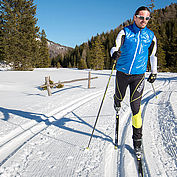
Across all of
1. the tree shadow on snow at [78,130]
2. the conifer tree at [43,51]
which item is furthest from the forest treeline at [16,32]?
the tree shadow on snow at [78,130]

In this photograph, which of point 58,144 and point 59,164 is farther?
point 58,144

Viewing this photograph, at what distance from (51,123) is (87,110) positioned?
153 centimetres

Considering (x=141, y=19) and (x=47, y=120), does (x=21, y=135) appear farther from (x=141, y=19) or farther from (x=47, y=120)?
(x=141, y=19)

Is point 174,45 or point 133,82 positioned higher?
point 174,45

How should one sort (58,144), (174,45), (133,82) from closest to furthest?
1. (133,82)
2. (58,144)
3. (174,45)

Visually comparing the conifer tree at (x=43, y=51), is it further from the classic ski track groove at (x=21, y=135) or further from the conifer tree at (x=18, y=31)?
the classic ski track groove at (x=21, y=135)

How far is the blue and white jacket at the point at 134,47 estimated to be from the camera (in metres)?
2.17

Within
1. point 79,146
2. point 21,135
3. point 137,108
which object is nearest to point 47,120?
point 21,135

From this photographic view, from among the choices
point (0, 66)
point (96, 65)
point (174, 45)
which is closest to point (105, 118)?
point (0, 66)

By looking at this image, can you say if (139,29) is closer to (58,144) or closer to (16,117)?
(58,144)

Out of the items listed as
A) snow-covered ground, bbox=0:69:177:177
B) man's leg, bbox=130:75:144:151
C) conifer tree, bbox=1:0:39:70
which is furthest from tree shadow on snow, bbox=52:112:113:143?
conifer tree, bbox=1:0:39:70

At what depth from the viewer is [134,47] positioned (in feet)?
7.21

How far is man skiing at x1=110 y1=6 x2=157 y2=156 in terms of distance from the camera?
2158mm

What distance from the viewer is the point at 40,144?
2840 mm
